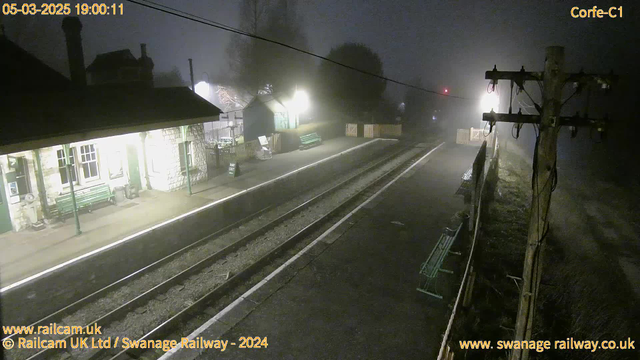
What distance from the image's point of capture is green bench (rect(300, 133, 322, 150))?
27.7 m

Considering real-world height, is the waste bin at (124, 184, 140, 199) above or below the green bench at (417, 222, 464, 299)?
above

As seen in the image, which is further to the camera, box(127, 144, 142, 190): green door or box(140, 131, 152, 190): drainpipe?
box(140, 131, 152, 190): drainpipe

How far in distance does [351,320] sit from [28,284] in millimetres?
6963

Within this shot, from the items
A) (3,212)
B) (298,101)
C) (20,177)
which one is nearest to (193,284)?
(3,212)

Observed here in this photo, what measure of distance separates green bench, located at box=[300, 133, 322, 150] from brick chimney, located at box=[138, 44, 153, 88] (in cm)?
1120

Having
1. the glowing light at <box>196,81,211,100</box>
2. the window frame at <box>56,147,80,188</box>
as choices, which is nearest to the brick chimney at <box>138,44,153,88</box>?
the window frame at <box>56,147,80,188</box>

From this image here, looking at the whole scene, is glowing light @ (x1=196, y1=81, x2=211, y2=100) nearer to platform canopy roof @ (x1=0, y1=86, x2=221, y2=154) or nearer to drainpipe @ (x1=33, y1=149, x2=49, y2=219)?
platform canopy roof @ (x1=0, y1=86, x2=221, y2=154)

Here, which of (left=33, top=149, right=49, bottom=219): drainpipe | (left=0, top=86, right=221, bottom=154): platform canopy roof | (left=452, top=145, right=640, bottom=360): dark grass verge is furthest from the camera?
(left=33, top=149, right=49, bottom=219): drainpipe

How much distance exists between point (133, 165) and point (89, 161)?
5.98 ft

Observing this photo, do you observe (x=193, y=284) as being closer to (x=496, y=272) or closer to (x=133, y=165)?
(x=496, y=272)

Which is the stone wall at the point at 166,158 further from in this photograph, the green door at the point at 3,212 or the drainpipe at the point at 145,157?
the green door at the point at 3,212

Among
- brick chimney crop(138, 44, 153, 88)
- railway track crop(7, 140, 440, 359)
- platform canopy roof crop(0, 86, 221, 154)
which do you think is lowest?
railway track crop(7, 140, 440, 359)

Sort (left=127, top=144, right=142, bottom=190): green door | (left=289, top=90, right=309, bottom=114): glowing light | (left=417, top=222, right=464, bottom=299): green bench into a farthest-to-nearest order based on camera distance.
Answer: (left=289, top=90, right=309, bottom=114): glowing light → (left=127, top=144, right=142, bottom=190): green door → (left=417, top=222, right=464, bottom=299): green bench

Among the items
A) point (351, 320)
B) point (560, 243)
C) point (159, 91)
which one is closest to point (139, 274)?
point (351, 320)
